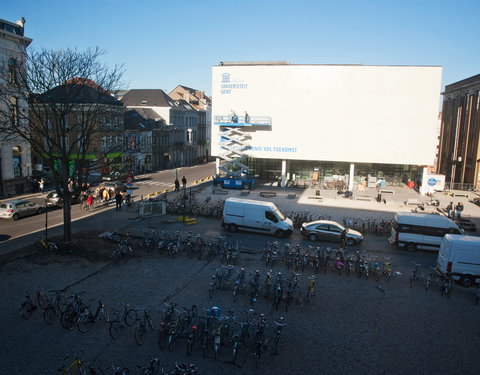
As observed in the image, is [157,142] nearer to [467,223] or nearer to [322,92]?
[322,92]

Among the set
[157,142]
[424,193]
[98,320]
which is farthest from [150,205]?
[157,142]

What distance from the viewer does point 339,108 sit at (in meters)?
40.4

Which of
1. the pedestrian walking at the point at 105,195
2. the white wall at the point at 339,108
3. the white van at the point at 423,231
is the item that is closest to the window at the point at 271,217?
the white van at the point at 423,231

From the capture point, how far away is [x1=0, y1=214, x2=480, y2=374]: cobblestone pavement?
31.8 feet

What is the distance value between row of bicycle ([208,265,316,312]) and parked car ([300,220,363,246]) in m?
7.05

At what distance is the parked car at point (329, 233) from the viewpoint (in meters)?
21.4

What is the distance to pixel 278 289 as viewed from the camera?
12.9m

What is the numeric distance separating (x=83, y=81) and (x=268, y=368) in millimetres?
15852

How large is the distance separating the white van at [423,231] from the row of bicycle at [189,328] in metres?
12.0

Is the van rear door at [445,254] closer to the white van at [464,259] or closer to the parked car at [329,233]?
A: the white van at [464,259]

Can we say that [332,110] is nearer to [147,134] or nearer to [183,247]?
[183,247]

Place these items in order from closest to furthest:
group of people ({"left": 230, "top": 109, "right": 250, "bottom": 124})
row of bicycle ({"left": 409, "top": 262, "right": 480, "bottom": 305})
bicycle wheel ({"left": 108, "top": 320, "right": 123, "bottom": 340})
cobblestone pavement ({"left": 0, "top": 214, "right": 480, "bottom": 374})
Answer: cobblestone pavement ({"left": 0, "top": 214, "right": 480, "bottom": 374}) → bicycle wheel ({"left": 108, "top": 320, "right": 123, "bottom": 340}) → row of bicycle ({"left": 409, "top": 262, "right": 480, "bottom": 305}) → group of people ({"left": 230, "top": 109, "right": 250, "bottom": 124})

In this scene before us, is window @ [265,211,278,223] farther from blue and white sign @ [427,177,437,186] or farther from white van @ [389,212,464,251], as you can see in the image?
blue and white sign @ [427,177,437,186]

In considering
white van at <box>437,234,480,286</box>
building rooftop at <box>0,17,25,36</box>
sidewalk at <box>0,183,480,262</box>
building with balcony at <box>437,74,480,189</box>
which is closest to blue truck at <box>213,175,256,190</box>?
sidewalk at <box>0,183,480,262</box>
